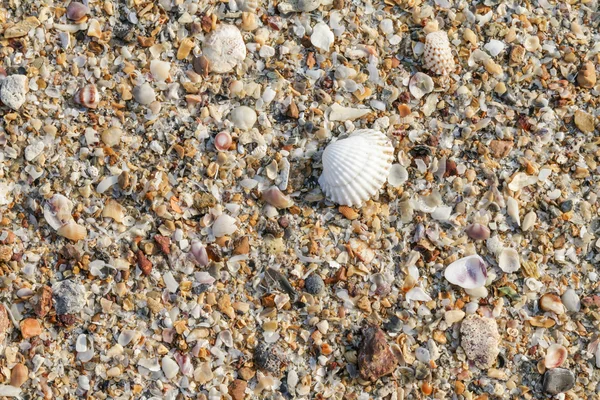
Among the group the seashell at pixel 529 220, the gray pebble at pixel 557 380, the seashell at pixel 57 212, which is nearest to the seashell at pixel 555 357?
the gray pebble at pixel 557 380

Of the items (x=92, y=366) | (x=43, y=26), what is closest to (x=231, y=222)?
(x=92, y=366)

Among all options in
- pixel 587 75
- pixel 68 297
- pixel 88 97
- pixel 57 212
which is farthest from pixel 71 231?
pixel 587 75

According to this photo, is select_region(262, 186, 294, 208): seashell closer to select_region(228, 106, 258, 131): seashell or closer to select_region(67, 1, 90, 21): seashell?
select_region(228, 106, 258, 131): seashell

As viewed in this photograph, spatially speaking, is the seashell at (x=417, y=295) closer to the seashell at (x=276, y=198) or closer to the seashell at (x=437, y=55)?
the seashell at (x=276, y=198)

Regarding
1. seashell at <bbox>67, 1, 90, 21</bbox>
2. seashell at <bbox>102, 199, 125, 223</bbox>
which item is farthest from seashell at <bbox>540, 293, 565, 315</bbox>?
seashell at <bbox>67, 1, 90, 21</bbox>

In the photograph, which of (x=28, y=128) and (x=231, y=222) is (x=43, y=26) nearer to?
(x=28, y=128)

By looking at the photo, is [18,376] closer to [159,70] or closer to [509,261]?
[159,70]
